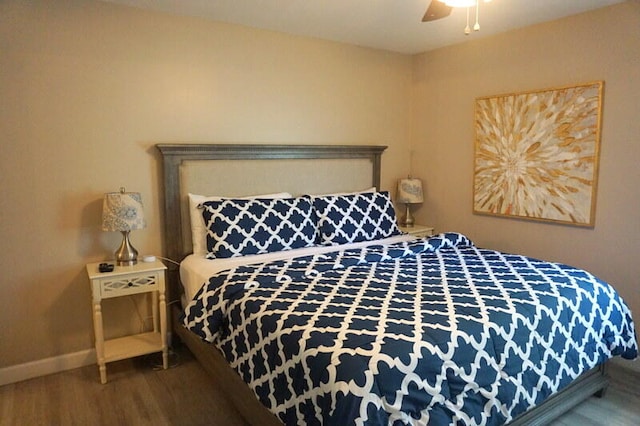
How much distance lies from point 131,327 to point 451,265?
86.4 inches

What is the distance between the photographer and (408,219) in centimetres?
423

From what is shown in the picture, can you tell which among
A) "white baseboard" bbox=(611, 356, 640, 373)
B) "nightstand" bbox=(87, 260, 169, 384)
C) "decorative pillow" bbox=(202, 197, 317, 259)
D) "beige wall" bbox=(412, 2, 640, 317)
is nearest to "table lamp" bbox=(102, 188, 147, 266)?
"nightstand" bbox=(87, 260, 169, 384)

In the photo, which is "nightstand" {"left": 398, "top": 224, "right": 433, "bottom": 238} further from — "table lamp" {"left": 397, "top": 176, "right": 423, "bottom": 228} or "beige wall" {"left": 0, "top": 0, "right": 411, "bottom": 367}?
"beige wall" {"left": 0, "top": 0, "right": 411, "bottom": 367}

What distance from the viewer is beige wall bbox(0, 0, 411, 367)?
2.58m

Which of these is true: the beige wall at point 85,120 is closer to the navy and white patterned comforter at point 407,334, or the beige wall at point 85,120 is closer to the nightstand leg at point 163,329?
the nightstand leg at point 163,329

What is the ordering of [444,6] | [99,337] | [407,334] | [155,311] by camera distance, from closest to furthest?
[407,334]
[444,6]
[99,337]
[155,311]

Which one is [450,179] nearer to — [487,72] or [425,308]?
[487,72]

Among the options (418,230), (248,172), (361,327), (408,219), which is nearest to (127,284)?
(248,172)

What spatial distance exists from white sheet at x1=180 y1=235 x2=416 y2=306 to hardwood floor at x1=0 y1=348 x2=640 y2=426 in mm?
535

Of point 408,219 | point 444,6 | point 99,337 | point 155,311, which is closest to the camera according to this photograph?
point 444,6

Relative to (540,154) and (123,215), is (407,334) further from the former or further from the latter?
(540,154)

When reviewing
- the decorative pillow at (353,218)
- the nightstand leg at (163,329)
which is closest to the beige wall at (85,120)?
the nightstand leg at (163,329)

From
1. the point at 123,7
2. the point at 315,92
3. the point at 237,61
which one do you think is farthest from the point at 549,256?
the point at 123,7

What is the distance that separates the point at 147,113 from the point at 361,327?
7.02 feet
